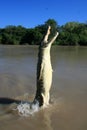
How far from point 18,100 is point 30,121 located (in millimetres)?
2165

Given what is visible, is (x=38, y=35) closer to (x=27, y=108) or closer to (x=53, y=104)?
(x=53, y=104)

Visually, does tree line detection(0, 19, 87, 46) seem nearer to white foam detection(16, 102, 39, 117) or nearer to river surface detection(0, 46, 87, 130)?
river surface detection(0, 46, 87, 130)

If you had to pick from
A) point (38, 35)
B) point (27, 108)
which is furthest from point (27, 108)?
point (38, 35)

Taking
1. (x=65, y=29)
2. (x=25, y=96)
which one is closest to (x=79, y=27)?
(x=65, y=29)

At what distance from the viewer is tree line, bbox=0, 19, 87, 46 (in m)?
64.5

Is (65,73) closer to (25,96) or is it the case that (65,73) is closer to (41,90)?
(25,96)

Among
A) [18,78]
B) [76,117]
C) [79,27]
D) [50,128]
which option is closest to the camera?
[50,128]

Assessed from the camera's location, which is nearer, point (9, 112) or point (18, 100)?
Answer: point (9, 112)

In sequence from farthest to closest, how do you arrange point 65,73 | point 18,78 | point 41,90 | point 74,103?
point 65,73 < point 18,78 < point 74,103 < point 41,90

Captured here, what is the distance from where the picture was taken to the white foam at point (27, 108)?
28.5ft

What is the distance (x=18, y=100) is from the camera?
10180 mm

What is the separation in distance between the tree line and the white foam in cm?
5488

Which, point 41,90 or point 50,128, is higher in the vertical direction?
point 41,90

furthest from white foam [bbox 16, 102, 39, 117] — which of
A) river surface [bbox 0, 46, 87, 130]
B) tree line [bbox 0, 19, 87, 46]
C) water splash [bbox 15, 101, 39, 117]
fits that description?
tree line [bbox 0, 19, 87, 46]
